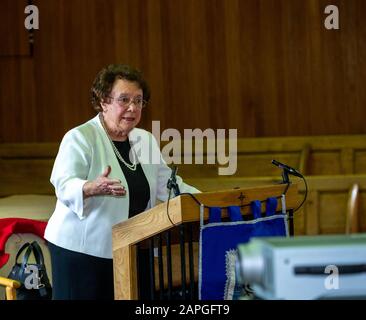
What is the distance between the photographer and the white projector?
3.13 feet

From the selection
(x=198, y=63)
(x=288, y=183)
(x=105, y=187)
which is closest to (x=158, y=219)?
(x=105, y=187)

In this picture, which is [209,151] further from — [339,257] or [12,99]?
[339,257]

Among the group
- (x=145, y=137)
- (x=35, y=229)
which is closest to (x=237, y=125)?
(x=35, y=229)

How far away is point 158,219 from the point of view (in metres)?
2.37

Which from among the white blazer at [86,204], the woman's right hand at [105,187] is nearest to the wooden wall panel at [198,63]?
the white blazer at [86,204]

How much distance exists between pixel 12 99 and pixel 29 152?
0.46 metres

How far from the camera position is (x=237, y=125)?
231 inches

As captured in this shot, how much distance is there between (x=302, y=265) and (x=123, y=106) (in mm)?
1841

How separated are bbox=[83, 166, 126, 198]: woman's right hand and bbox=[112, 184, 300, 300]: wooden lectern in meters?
0.14

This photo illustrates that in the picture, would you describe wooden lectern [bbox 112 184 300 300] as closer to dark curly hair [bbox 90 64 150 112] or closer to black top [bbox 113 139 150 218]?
black top [bbox 113 139 150 218]

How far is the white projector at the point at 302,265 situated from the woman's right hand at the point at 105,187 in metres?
1.30

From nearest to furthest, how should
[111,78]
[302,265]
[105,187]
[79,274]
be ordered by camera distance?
1. [302,265]
2. [105,187]
3. [79,274]
4. [111,78]

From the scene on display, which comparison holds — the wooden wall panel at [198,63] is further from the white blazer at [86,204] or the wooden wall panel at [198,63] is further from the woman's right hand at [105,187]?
the woman's right hand at [105,187]

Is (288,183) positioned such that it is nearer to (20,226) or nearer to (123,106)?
(123,106)
